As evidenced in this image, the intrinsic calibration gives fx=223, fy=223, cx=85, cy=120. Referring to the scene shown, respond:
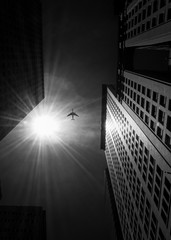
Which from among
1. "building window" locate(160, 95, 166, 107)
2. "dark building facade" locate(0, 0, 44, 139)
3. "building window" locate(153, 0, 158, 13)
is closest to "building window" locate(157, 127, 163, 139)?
"building window" locate(160, 95, 166, 107)

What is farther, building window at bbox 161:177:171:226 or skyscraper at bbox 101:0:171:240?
skyscraper at bbox 101:0:171:240

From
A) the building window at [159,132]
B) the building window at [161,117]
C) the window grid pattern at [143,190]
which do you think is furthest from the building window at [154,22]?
the window grid pattern at [143,190]

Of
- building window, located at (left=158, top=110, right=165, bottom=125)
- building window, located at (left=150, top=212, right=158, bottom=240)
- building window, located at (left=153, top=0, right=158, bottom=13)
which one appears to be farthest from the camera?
building window, located at (left=150, top=212, right=158, bottom=240)

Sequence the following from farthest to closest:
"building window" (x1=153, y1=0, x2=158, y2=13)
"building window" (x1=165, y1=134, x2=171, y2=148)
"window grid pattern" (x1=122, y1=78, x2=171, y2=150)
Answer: "building window" (x1=153, y1=0, x2=158, y2=13)
"window grid pattern" (x1=122, y1=78, x2=171, y2=150)
"building window" (x1=165, y1=134, x2=171, y2=148)

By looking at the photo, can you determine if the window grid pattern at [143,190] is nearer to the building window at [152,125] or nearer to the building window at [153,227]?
the building window at [153,227]

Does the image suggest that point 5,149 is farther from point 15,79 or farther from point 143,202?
point 143,202

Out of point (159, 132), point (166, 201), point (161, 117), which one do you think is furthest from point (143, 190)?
point (161, 117)

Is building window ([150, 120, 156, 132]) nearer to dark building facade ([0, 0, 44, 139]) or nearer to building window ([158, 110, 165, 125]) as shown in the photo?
building window ([158, 110, 165, 125])
